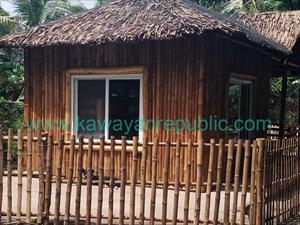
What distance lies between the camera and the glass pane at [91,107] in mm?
9234

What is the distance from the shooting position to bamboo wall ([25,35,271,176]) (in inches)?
326

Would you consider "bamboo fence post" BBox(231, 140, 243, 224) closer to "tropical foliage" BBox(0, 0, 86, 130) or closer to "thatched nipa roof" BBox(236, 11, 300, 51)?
"thatched nipa roof" BBox(236, 11, 300, 51)

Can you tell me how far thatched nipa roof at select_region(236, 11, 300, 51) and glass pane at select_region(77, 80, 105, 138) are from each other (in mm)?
4931

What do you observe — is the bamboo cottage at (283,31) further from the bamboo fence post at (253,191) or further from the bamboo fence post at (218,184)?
the bamboo fence post at (218,184)

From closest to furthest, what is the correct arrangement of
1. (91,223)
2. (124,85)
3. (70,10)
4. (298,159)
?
(91,223) < (298,159) < (124,85) < (70,10)

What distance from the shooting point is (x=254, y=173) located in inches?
202

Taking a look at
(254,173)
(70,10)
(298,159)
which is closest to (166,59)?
(298,159)

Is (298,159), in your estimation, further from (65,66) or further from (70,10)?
(70,10)

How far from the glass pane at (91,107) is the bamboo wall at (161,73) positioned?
35cm

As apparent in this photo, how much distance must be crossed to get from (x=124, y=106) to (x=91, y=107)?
0.80m

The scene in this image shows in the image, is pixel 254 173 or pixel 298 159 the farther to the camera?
pixel 298 159

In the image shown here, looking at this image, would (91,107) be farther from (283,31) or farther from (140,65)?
(283,31)

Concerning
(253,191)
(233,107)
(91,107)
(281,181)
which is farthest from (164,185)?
(233,107)

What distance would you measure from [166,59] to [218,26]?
139 centimetres
